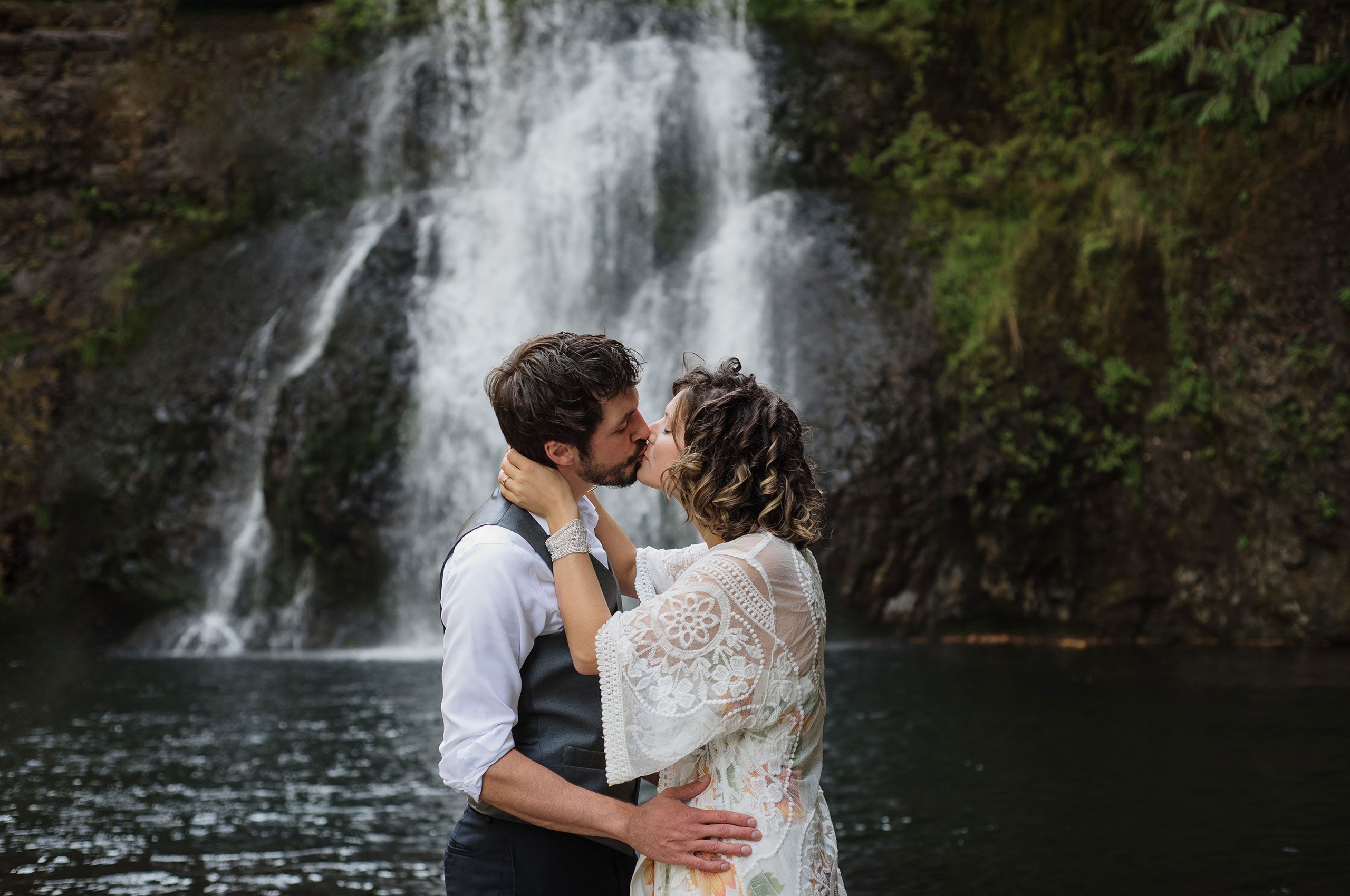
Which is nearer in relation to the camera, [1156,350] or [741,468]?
[741,468]

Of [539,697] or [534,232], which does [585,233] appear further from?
[539,697]

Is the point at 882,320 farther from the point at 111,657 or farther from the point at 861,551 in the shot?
the point at 111,657

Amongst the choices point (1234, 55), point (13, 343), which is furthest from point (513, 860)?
point (13, 343)

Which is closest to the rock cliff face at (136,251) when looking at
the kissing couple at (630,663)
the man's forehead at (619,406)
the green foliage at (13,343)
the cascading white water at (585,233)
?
the green foliage at (13,343)

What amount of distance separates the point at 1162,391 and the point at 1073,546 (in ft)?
7.06

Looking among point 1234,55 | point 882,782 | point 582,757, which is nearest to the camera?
point 582,757

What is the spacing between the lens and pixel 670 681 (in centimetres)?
213

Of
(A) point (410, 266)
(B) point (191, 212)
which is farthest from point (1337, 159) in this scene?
(B) point (191, 212)

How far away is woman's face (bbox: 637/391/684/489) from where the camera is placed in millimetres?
2418

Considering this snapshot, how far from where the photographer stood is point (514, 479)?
89.9 inches

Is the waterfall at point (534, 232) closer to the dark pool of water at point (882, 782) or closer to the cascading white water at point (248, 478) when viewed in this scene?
the cascading white water at point (248, 478)

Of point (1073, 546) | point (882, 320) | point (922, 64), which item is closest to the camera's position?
point (1073, 546)

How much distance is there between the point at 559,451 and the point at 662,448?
0.89ft

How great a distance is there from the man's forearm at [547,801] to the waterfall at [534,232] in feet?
35.0
